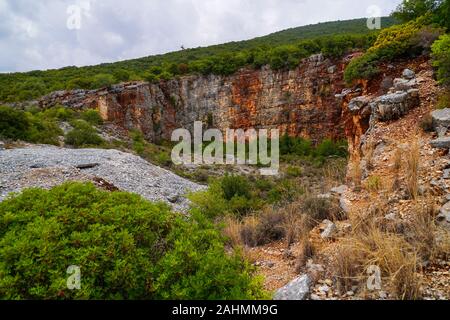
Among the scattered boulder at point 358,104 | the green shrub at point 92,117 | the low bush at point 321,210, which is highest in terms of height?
the green shrub at point 92,117

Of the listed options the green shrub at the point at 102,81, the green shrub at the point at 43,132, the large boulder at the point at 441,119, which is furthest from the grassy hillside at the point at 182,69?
the large boulder at the point at 441,119

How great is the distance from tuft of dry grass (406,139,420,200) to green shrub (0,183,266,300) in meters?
2.49

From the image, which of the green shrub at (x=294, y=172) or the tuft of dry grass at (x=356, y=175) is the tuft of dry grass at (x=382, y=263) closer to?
the tuft of dry grass at (x=356, y=175)

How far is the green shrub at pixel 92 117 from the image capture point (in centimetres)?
2359

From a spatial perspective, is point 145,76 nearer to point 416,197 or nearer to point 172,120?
point 172,120

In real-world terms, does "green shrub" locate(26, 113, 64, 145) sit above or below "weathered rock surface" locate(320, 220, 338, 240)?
above

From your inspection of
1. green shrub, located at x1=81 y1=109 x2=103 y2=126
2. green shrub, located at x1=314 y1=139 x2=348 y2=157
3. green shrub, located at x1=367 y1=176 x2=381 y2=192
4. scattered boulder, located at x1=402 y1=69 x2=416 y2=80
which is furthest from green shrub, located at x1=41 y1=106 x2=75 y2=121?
green shrub, located at x1=367 y1=176 x2=381 y2=192

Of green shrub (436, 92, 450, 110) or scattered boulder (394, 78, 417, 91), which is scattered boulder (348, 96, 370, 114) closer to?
scattered boulder (394, 78, 417, 91)

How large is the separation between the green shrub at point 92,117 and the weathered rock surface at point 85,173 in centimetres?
1105

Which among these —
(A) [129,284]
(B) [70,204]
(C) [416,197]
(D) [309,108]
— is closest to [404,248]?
(C) [416,197]

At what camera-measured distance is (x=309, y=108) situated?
1097 inches

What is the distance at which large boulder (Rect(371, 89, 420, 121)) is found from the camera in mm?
7117
